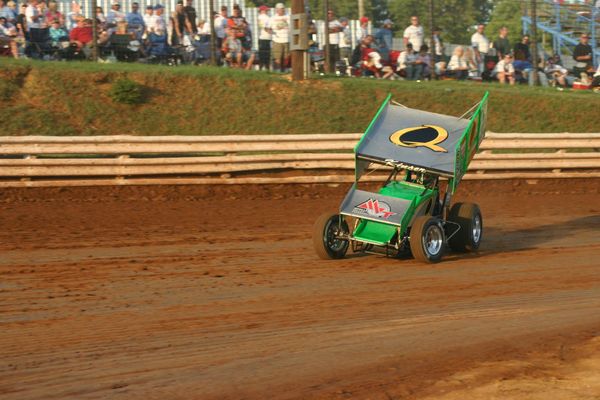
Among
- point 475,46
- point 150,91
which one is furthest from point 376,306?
point 475,46

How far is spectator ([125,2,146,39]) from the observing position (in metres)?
21.0

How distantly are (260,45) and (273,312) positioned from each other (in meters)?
14.7

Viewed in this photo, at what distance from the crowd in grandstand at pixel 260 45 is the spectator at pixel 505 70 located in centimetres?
3

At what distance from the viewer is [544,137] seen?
18.2 m

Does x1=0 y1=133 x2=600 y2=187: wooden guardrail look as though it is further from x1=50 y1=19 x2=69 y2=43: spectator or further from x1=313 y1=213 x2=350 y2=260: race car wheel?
x1=313 y1=213 x2=350 y2=260: race car wheel

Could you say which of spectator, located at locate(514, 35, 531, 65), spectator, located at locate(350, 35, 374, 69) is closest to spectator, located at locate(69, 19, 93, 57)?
spectator, located at locate(350, 35, 374, 69)

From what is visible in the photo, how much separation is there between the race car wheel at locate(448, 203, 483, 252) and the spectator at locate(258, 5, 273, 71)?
11.2 m

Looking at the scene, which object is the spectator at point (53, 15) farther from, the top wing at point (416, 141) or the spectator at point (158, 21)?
the top wing at point (416, 141)

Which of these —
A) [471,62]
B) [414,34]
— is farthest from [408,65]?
[471,62]

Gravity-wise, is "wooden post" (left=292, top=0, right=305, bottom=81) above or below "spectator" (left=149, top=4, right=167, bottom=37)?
below

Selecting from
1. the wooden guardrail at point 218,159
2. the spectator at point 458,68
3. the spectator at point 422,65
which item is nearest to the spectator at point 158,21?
the wooden guardrail at point 218,159

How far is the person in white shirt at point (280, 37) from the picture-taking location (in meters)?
21.9

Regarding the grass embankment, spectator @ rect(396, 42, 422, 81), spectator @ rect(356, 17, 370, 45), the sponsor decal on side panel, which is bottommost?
the sponsor decal on side panel

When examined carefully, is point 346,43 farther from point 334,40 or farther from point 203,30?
point 203,30
